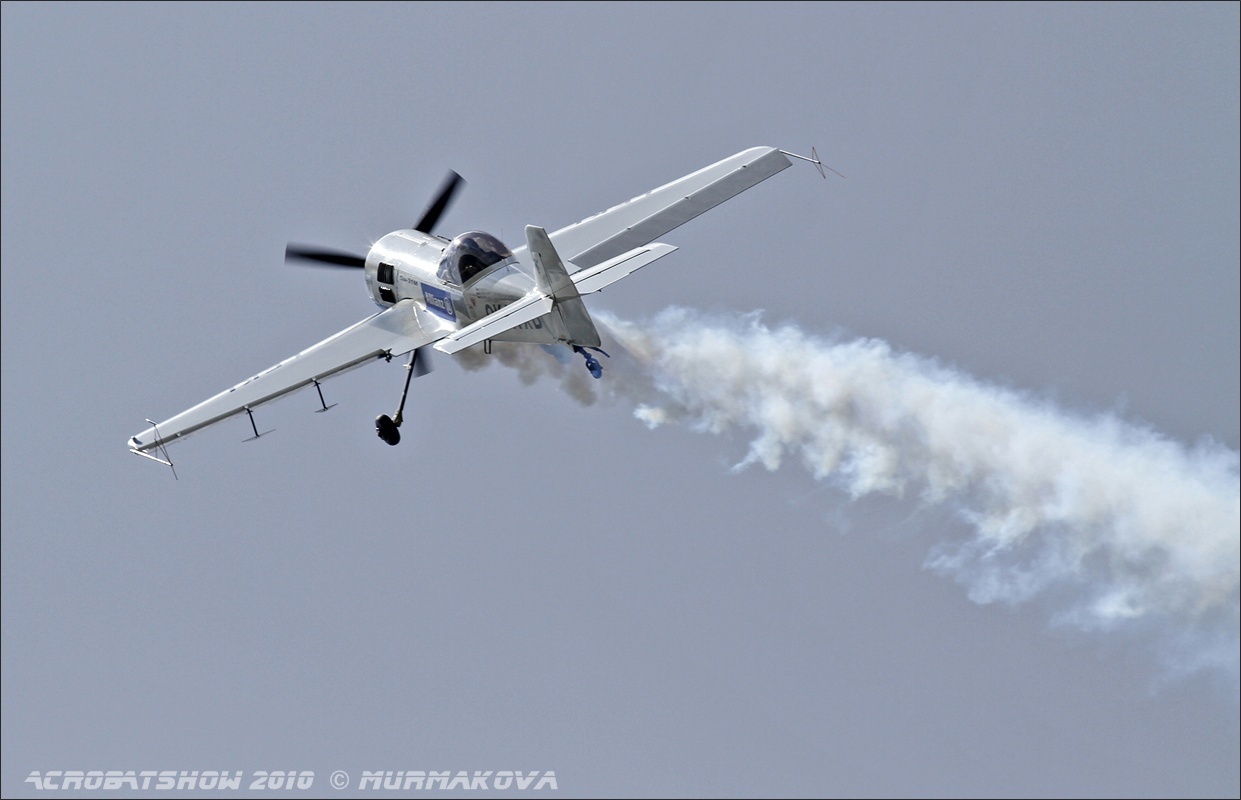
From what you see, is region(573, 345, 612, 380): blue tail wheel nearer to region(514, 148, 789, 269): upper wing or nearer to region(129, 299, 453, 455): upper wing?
region(129, 299, 453, 455): upper wing

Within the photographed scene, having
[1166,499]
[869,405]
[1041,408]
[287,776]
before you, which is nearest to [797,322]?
[869,405]

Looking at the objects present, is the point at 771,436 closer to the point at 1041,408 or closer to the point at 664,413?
the point at 664,413

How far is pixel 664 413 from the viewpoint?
175ft

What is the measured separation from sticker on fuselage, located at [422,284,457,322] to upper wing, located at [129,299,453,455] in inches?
8.1

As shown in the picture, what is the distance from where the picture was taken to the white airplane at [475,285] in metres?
50.7

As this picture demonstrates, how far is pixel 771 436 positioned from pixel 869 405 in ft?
7.53

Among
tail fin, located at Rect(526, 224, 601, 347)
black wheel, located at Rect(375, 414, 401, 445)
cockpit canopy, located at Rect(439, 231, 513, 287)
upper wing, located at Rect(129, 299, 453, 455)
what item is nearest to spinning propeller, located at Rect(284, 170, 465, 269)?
upper wing, located at Rect(129, 299, 453, 455)

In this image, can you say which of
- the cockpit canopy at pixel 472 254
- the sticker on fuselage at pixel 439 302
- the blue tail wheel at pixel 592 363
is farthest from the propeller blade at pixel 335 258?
the blue tail wheel at pixel 592 363

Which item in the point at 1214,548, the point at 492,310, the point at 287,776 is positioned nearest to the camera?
the point at 1214,548

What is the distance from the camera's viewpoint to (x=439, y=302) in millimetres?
53719

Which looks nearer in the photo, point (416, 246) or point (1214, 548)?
point (1214, 548)

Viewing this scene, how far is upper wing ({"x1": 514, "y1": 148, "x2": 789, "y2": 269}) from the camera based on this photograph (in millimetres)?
55688

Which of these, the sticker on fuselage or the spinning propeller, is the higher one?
the spinning propeller

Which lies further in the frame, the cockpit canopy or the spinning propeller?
the spinning propeller
